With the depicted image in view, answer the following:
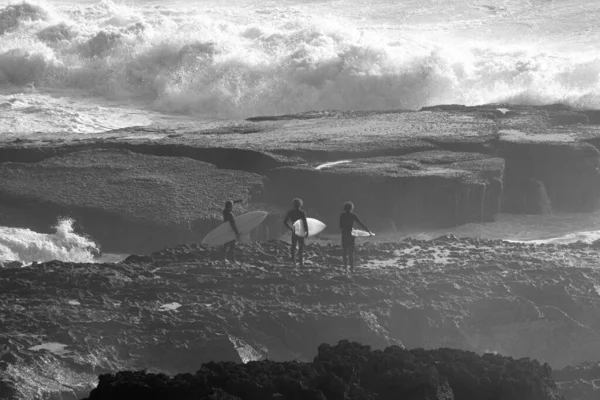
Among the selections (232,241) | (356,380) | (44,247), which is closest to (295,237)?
(232,241)

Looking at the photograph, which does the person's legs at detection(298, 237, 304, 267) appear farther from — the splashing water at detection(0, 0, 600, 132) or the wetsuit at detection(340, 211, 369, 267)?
the splashing water at detection(0, 0, 600, 132)

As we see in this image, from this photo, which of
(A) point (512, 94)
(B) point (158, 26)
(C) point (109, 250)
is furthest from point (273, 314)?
(B) point (158, 26)

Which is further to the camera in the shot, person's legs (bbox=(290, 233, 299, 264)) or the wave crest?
the wave crest

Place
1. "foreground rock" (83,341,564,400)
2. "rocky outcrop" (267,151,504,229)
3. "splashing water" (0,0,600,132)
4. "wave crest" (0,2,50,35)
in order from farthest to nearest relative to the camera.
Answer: "wave crest" (0,2,50,35)
"splashing water" (0,0,600,132)
"rocky outcrop" (267,151,504,229)
"foreground rock" (83,341,564,400)

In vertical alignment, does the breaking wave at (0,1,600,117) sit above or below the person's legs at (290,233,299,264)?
above

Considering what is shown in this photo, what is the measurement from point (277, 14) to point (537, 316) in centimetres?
2648

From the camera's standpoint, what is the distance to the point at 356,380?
9.02 metres

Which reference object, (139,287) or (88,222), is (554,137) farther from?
(139,287)

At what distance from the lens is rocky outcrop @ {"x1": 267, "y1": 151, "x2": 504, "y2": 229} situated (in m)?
16.5

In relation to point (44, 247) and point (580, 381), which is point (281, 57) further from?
point (580, 381)

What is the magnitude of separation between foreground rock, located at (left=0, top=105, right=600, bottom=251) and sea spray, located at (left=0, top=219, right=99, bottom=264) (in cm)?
31

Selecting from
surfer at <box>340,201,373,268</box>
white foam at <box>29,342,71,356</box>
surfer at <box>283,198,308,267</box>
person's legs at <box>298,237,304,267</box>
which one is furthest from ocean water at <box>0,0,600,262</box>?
white foam at <box>29,342,71,356</box>

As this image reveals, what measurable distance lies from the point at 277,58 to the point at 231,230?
16320 millimetres

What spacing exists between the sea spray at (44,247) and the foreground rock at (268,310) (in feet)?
5.79
